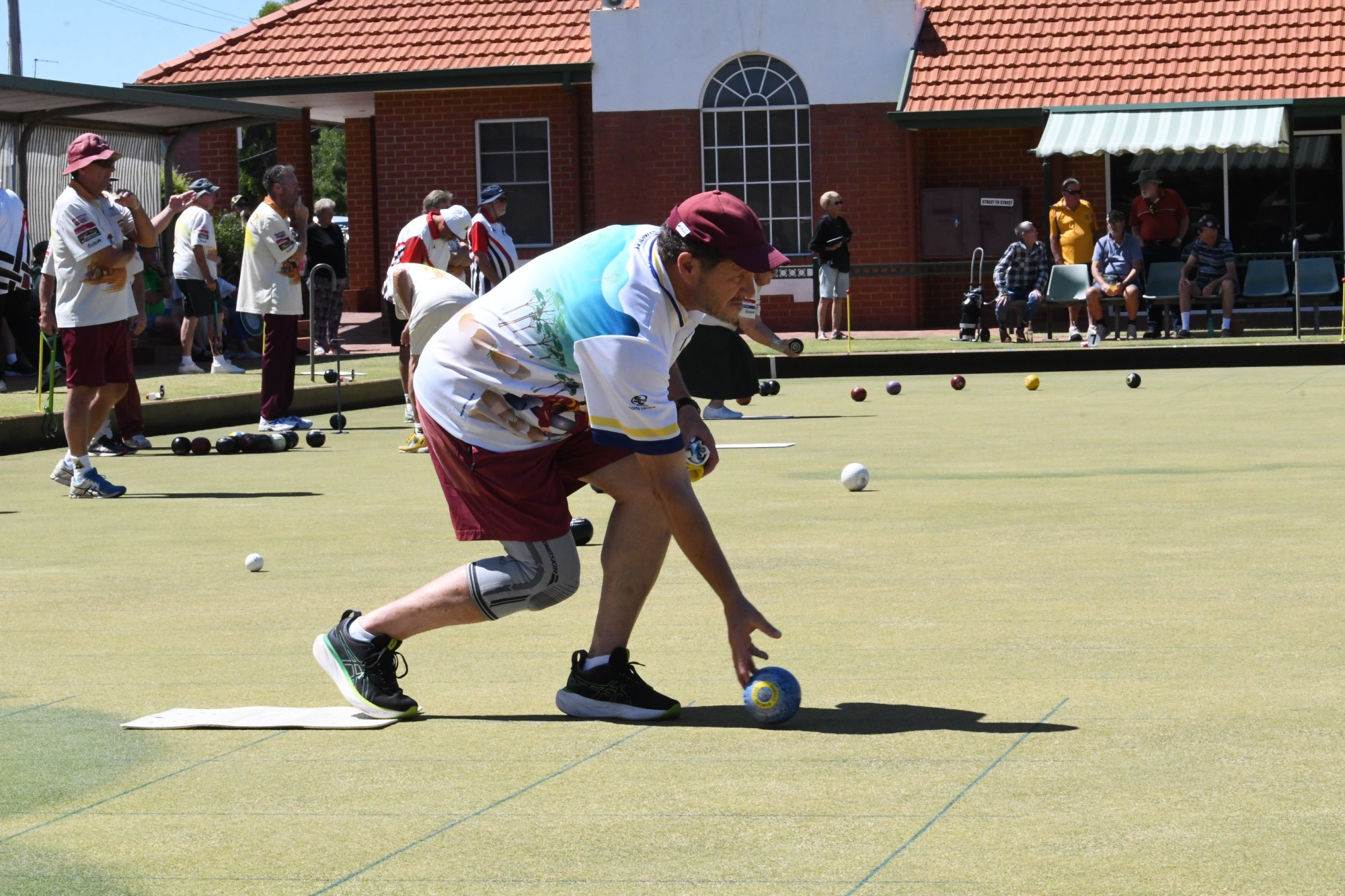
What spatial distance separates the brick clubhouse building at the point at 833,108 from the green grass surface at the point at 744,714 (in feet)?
54.6

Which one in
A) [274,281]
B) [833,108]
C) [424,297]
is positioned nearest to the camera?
[424,297]

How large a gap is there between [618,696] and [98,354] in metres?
6.50

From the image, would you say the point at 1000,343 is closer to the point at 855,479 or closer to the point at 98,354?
the point at 855,479

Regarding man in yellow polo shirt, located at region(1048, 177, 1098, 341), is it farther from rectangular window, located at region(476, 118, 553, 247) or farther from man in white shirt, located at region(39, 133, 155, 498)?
man in white shirt, located at region(39, 133, 155, 498)

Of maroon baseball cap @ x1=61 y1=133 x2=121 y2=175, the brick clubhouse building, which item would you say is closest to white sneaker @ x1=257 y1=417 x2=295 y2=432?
maroon baseball cap @ x1=61 y1=133 x2=121 y2=175

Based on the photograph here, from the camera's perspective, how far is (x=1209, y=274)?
931 inches

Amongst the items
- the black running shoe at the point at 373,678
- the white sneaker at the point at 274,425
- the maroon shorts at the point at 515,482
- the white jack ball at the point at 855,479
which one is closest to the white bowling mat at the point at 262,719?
the black running shoe at the point at 373,678

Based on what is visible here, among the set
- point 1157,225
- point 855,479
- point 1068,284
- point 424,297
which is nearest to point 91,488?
point 424,297

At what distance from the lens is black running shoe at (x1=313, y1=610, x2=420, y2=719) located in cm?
516

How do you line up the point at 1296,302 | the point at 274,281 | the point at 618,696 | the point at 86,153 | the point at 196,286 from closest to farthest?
the point at 618,696 < the point at 86,153 < the point at 274,281 < the point at 196,286 < the point at 1296,302

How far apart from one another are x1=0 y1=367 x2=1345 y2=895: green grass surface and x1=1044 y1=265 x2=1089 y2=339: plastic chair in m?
13.1

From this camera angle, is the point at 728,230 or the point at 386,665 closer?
the point at 728,230

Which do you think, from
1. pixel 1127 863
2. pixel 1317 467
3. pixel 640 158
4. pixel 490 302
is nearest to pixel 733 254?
pixel 490 302

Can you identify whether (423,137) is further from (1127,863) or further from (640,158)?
(1127,863)
